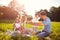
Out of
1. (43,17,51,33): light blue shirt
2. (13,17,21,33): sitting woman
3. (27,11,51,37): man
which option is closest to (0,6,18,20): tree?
(13,17,21,33): sitting woman

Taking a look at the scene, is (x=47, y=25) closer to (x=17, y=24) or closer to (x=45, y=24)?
(x=45, y=24)

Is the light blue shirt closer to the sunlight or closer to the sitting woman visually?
the sunlight

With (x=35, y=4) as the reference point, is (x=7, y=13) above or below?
below

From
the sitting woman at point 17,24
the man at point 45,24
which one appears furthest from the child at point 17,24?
the man at point 45,24

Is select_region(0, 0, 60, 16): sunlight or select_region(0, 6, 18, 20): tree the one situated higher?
select_region(0, 0, 60, 16): sunlight

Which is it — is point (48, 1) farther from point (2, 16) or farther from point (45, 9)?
point (2, 16)

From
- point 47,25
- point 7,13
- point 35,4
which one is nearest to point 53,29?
point 47,25

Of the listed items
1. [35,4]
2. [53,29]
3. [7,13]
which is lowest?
[53,29]

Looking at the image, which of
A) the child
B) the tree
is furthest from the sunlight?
the child

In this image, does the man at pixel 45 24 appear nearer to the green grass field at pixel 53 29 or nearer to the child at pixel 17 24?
the green grass field at pixel 53 29

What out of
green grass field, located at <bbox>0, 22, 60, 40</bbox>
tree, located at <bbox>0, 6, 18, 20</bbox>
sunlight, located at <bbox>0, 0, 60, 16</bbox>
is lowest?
green grass field, located at <bbox>0, 22, 60, 40</bbox>

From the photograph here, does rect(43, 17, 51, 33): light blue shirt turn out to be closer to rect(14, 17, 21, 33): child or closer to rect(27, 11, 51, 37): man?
rect(27, 11, 51, 37): man

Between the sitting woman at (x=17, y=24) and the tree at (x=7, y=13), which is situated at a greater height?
the tree at (x=7, y=13)

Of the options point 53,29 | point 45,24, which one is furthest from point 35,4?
point 53,29
